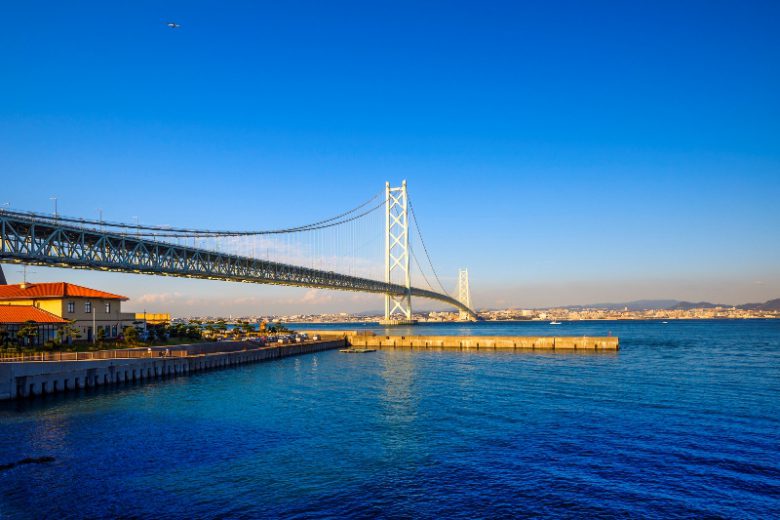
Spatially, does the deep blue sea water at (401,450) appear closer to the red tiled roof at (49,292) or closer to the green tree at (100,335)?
the green tree at (100,335)

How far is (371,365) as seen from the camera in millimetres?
57469

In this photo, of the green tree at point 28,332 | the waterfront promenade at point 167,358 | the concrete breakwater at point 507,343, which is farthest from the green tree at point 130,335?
the concrete breakwater at point 507,343

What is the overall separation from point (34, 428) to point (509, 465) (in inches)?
886

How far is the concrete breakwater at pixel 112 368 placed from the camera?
3475cm

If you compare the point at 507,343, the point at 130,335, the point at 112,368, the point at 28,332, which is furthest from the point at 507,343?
the point at 28,332

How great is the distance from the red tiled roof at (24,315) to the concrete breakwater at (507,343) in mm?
45970

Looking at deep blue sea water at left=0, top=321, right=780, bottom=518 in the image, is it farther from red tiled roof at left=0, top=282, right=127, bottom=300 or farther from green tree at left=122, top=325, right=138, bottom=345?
red tiled roof at left=0, top=282, right=127, bottom=300

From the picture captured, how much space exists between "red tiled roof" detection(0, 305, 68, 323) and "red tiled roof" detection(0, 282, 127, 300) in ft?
4.45

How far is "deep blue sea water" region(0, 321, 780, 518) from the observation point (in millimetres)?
16844

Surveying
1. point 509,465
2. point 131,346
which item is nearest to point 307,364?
point 131,346

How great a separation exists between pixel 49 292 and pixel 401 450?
38.8 metres

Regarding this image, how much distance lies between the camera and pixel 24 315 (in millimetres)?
43938

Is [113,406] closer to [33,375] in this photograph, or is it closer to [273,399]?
[33,375]

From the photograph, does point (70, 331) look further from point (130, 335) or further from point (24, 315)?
point (130, 335)
